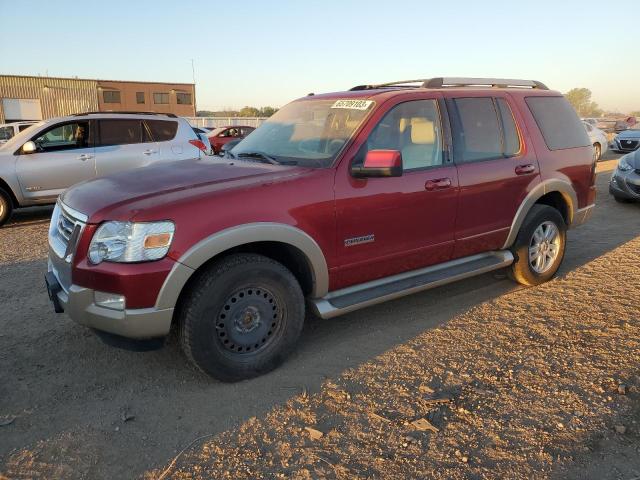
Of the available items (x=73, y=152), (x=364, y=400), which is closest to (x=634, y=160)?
(x=364, y=400)

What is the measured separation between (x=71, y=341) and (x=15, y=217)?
634cm

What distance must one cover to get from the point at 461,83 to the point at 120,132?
636 centimetres

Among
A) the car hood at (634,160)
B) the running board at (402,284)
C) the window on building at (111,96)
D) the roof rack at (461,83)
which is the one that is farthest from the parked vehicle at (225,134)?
the window on building at (111,96)

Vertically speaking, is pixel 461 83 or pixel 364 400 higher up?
pixel 461 83

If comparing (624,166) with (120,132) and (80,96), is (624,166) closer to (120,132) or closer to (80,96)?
(120,132)

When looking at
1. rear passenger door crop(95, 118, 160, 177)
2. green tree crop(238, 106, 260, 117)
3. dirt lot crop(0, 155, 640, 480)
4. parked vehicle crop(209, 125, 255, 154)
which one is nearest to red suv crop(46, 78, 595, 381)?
dirt lot crop(0, 155, 640, 480)

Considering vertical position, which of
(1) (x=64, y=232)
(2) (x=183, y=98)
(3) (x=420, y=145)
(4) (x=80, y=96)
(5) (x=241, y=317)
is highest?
(2) (x=183, y=98)

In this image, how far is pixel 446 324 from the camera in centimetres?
416

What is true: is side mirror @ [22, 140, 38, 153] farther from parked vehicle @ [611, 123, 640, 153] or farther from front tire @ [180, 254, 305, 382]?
parked vehicle @ [611, 123, 640, 153]

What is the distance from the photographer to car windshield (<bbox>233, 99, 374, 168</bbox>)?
3.71 metres

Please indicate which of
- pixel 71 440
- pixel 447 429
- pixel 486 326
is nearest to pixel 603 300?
pixel 486 326

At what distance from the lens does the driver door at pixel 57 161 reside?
317 inches

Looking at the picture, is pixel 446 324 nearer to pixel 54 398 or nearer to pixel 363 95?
pixel 363 95

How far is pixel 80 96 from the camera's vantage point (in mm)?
47156
